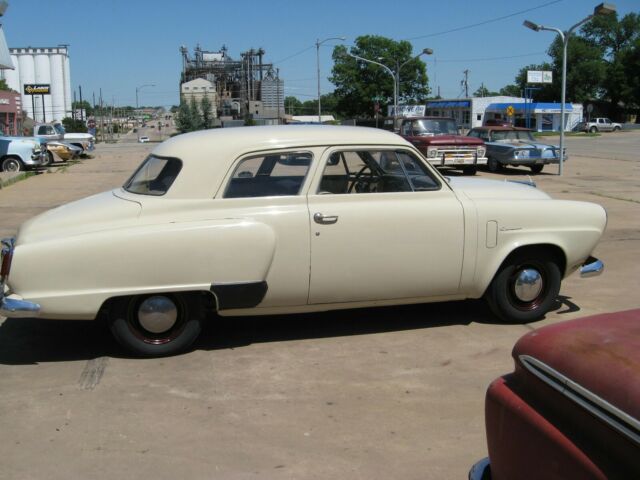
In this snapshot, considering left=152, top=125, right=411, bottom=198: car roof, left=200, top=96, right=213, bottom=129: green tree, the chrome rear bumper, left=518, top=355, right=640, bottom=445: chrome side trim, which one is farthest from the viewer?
left=200, top=96, right=213, bottom=129: green tree

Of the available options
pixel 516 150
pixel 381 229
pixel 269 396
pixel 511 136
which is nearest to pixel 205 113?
pixel 511 136

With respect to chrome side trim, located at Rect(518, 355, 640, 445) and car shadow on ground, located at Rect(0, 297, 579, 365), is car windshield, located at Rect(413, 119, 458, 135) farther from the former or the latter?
chrome side trim, located at Rect(518, 355, 640, 445)

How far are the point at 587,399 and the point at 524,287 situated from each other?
3.51 meters

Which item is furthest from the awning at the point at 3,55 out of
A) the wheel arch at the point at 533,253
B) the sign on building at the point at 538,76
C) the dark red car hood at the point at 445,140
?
the sign on building at the point at 538,76

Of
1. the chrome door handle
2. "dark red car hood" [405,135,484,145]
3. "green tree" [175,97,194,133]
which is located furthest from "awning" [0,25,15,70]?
the chrome door handle

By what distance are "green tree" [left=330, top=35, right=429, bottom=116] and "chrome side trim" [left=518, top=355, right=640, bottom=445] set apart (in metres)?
97.0

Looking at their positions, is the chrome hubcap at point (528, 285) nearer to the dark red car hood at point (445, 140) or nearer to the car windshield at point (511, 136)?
the dark red car hood at point (445, 140)

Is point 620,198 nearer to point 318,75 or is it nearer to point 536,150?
point 536,150

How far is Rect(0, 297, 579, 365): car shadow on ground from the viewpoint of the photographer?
16.1ft

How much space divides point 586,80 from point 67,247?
105 m

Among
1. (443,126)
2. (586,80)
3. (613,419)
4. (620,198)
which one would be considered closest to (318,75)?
(443,126)

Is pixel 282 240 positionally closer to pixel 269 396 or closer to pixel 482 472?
pixel 269 396

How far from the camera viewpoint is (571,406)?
197 centimetres

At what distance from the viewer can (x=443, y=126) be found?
20.0 metres
